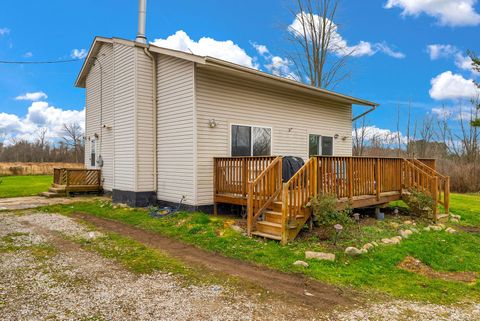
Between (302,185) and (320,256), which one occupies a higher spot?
(302,185)

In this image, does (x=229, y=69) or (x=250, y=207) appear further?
(x=229, y=69)

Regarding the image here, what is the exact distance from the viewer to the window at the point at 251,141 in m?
9.09

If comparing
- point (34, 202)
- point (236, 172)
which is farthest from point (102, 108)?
point (236, 172)

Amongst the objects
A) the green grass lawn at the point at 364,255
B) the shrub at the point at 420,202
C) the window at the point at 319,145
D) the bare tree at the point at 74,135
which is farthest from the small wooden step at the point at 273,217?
the bare tree at the point at 74,135

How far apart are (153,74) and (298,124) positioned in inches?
197

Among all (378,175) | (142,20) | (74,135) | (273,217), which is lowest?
(273,217)

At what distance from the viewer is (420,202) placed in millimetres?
8367

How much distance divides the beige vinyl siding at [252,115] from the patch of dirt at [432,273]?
4.94 metres

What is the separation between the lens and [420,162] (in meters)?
8.95

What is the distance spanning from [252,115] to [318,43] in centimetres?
1330

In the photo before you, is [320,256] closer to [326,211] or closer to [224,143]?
[326,211]

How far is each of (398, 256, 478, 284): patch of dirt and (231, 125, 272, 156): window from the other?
16.9ft

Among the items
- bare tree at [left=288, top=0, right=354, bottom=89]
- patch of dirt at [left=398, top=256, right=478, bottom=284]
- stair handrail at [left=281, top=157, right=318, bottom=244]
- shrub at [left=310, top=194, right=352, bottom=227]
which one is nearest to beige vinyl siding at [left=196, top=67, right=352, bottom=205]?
stair handrail at [left=281, top=157, right=318, bottom=244]

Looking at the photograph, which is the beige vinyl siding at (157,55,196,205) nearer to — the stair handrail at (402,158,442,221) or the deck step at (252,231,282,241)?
the deck step at (252,231,282,241)
